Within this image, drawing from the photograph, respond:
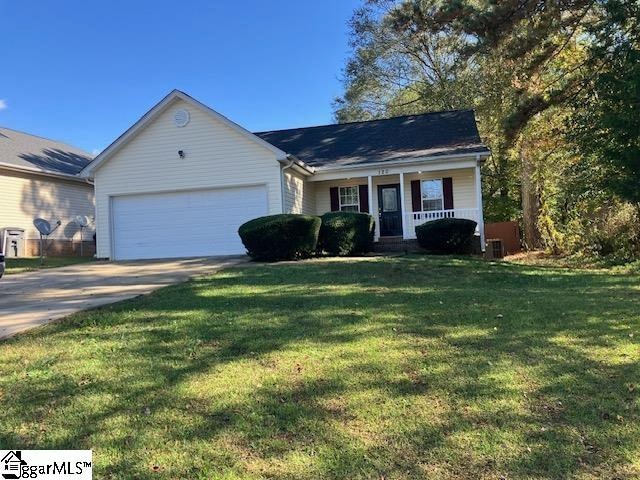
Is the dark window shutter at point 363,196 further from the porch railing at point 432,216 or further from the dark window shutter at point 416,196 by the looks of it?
the porch railing at point 432,216

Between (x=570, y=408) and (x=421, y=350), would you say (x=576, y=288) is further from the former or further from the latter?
(x=570, y=408)

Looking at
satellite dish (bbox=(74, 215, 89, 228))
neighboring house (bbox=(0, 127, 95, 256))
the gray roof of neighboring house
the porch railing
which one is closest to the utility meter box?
neighboring house (bbox=(0, 127, 95, 256))

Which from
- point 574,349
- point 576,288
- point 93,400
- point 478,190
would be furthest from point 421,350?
point 478,190

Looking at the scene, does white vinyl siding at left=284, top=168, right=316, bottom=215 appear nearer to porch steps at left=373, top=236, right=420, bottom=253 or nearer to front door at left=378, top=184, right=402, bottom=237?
front door at left=378, top=184, right=402, bottom=237

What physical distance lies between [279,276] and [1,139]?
16910 mm

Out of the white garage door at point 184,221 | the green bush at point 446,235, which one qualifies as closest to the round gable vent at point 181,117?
the white garage door at point 184,221

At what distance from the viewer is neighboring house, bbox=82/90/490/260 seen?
53.7ft

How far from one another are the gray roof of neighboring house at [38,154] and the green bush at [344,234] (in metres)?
12.0

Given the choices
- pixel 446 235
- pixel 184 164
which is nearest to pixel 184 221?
pixel 184 164

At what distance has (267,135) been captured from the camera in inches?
857

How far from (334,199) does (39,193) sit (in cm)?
1145

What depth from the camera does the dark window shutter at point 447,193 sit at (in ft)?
59.3

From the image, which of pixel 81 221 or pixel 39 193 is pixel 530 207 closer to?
pixel 81 221

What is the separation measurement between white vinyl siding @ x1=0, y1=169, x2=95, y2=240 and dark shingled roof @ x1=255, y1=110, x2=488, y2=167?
327 inches
